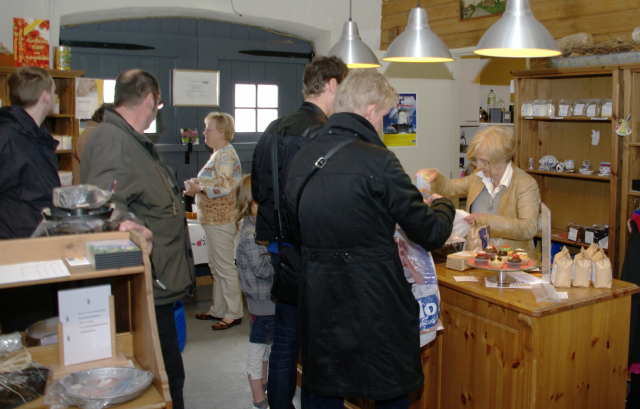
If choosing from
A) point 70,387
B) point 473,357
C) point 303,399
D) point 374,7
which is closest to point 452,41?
point 374,7

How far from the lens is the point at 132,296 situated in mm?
2029

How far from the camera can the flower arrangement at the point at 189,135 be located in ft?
19.0

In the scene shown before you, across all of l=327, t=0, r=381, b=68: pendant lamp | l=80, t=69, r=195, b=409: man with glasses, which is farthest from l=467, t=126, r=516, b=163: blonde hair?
l=80, t=69, r=195, b=409: man with glasses

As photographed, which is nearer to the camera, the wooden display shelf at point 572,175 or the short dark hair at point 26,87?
the short dark hair at point 26,87

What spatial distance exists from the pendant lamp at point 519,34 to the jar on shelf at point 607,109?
1.45 m

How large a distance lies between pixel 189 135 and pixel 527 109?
3.14 m

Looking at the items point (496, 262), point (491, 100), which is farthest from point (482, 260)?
point (491, 100)

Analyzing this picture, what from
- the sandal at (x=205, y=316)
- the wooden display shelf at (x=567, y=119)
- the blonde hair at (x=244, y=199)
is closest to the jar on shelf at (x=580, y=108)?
the wooden display shelf at (x=567, y=119)

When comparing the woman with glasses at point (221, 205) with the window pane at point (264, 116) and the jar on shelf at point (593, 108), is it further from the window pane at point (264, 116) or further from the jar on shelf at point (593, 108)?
the jar on shelf at point (593, 108)

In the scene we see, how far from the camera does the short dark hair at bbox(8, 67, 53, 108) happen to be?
3025mm

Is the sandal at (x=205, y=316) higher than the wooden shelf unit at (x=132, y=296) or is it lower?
lower

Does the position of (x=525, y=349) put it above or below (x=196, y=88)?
below

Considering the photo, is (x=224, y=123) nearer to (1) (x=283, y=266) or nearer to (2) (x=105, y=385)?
(1) (x=283, y=266)

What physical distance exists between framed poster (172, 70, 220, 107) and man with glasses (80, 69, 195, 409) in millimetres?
3462
